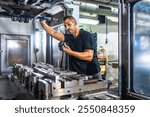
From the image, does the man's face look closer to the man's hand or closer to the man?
the man

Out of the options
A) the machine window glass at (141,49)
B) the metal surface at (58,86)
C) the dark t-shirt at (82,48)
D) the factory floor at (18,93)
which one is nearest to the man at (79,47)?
the dark t-shirt at (82,48)

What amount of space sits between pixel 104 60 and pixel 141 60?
3322 millimetres

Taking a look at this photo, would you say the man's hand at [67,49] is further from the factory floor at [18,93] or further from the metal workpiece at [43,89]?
the metal workpiece at [43,89]

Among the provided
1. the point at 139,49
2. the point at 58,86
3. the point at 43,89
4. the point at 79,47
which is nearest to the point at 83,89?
the point at 58,86

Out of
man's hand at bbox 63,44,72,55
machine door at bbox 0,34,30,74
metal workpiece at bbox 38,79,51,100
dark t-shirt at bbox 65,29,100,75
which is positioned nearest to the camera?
metal workpiece at bbox 38,79,51,100

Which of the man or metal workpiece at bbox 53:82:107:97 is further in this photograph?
the man

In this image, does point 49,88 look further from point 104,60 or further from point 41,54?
point 104,60

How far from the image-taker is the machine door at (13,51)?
3406 mm

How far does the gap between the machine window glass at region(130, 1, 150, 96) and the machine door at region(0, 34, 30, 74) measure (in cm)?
259

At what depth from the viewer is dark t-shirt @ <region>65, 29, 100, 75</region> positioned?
2543 millimetres

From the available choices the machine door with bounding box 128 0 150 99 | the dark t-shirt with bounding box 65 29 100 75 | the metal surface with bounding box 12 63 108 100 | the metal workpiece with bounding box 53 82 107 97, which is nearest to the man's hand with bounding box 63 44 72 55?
the dark t-shirt with bounding box 65 29 100 75

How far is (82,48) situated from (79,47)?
0.05 m

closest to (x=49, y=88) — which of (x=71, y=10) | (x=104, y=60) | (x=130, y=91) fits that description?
(x=130, y=91)

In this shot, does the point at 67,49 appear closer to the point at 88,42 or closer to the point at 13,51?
the point at 88,42
